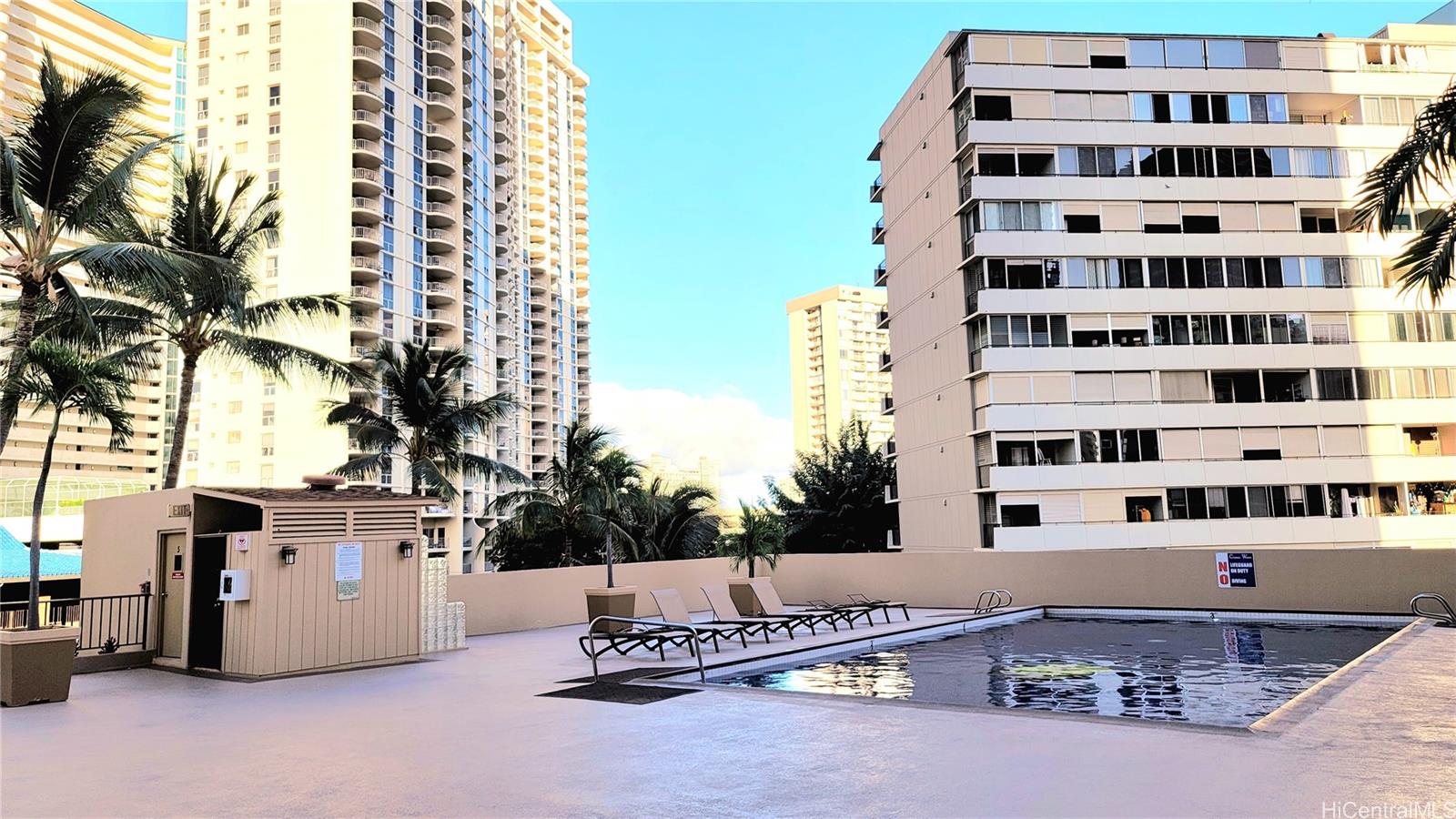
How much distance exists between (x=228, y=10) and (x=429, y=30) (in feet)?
43.2

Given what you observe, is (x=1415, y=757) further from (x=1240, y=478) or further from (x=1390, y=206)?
(x=1240, y=478)

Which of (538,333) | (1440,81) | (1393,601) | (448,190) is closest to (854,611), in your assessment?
(1393,601)

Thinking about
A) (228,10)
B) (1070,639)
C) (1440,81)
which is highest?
(228,10)

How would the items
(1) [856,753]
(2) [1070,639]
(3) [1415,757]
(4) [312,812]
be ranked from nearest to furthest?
(4) [312,812]
(3) [1415,757]
(1) [856,753]
(2) [1070,639]

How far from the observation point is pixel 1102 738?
7434mm

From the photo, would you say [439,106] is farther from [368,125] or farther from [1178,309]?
[1178,309]

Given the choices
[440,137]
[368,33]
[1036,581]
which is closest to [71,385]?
[1036,581]

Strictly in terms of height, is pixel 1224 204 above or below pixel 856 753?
above

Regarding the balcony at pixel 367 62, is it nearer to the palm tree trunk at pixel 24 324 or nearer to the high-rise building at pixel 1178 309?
the high-rise building at pixel 1178 309

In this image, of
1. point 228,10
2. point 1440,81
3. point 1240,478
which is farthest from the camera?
point 228,10

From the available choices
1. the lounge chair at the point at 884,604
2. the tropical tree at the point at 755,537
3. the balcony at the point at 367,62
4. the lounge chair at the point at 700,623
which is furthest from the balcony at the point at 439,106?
the lounge chair at the point at 700,623

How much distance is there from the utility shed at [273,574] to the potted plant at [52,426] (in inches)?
60.1

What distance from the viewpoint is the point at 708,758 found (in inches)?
282

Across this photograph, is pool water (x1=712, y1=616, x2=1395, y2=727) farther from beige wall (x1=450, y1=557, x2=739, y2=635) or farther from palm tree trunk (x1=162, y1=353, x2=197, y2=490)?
palm tree trunk (x1=162, y1=353, x2=197, y2=490)
